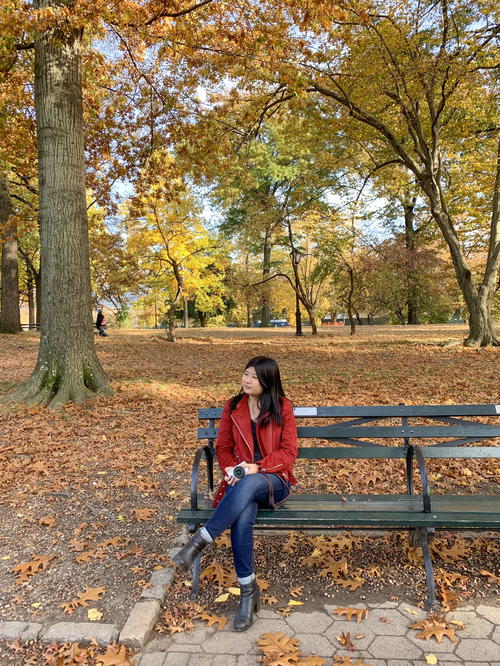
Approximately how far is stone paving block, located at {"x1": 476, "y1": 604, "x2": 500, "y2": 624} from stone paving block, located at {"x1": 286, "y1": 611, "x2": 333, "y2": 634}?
830 millimetres

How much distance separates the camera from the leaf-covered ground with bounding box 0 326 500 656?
111 inches

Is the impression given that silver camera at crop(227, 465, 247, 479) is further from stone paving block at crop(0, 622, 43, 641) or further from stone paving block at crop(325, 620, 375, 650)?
stone paving block at crop(0, 622, 43, 641)

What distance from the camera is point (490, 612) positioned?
2535mm

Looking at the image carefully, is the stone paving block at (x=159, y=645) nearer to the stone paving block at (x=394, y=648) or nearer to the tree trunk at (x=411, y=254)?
the stone paving block at (x=394, y=648)

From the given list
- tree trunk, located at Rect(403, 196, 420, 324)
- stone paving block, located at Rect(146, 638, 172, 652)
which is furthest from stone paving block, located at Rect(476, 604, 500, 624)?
tree trunk, located at Rect(403, 196, 420, 324)

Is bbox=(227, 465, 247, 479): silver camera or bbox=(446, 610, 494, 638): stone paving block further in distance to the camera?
bbox=(227, 465, 247, 479): silver camera

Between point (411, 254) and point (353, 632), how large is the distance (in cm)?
2556

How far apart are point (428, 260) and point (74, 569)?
26160 millimetres

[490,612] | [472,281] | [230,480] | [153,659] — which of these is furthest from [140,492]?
[472,281]

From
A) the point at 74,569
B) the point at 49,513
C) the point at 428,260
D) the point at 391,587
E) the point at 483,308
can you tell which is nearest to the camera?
the point at 391,587

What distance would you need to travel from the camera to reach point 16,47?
7.02 meters

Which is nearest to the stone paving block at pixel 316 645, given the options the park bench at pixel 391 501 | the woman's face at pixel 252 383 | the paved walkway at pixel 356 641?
the paved walkway at pixel 356 641

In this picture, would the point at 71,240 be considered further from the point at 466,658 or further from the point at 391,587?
the point at 466,658

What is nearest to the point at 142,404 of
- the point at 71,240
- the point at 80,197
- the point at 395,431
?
the point at 71,240
